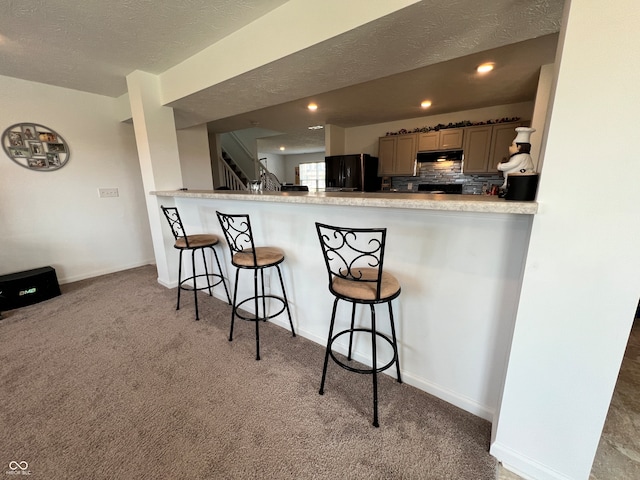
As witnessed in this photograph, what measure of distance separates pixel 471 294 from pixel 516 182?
59cm

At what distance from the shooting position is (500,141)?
3.83 metres

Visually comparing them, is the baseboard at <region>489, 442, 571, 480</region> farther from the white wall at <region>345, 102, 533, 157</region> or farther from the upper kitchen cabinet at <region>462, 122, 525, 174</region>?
the white wall at <region>345, 102, 533, 157</region>

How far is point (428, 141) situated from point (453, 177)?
757mm

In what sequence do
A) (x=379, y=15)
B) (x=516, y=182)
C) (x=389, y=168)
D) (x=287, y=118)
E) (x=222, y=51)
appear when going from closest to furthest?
(x=516, y=182), (x=379, y=15), (x=222, y=51), (x=287, y=118), (x=389, y=168)

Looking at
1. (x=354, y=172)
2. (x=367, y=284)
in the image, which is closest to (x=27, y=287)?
(x=367, y=284)

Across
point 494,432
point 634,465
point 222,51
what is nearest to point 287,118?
point 222,51

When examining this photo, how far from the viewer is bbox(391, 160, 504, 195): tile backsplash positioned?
428 centimetres

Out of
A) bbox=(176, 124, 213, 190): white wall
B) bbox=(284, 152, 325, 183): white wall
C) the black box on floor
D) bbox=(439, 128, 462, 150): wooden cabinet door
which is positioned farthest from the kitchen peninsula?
bbox=(284, 152, 325, 183): white wall

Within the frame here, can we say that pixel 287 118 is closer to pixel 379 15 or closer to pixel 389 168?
pixel 389 168

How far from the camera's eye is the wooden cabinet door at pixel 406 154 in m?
4.64

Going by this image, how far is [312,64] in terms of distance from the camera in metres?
1.80

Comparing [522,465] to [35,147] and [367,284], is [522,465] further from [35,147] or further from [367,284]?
[35,147]

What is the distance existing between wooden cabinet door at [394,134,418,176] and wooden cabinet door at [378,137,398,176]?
8 cm

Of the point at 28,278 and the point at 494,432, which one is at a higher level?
the point at 28,278
